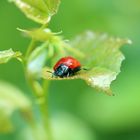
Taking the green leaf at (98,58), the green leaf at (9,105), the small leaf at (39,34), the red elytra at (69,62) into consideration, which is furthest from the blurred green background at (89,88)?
the small leaf at (39,34)

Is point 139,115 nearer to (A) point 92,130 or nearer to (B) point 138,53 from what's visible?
(A) point 92,130

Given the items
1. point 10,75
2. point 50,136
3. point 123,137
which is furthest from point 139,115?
point 50,136

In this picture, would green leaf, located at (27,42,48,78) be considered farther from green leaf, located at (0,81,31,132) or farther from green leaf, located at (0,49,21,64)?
green leaf, located at (0,81,31,132)

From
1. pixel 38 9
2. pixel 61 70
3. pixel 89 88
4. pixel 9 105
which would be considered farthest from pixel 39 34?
pixel 89 88

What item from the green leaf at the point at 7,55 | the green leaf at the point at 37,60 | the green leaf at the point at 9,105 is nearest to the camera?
the green leaf at the point at 7,55

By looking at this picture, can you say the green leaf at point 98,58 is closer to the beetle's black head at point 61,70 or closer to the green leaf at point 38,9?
the beetle's black head at point 61,70

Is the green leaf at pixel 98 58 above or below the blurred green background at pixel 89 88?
below
